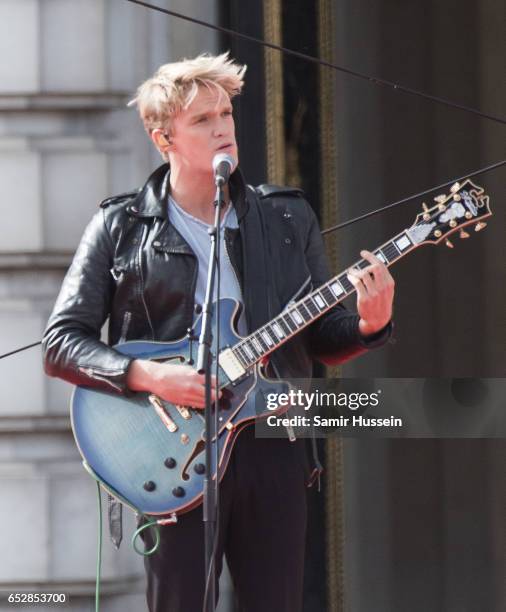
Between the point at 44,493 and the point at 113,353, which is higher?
the point at 113,353

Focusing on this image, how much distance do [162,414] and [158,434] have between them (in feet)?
0.19

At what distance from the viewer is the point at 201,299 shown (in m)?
4.23

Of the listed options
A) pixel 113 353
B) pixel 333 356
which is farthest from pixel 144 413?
pixel 333 356

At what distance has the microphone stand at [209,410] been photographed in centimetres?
375

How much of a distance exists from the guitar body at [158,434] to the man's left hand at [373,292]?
0.32 m

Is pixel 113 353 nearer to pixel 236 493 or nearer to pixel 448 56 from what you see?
pixel 236 493

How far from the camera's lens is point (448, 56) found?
18.2 ft

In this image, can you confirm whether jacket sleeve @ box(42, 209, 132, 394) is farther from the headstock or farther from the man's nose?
the headstock

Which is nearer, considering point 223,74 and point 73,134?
point 223,74

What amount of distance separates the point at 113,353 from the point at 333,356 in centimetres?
64

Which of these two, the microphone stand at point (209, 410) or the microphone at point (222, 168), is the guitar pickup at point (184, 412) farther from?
the microphone at point (222, 168)

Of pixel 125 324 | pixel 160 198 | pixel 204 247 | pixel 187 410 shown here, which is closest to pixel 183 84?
pixel 160 198

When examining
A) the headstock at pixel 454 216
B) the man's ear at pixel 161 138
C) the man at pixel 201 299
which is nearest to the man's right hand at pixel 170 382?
the man at pixel 201 299

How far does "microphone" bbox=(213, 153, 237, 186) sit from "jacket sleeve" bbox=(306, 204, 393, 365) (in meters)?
0.47
